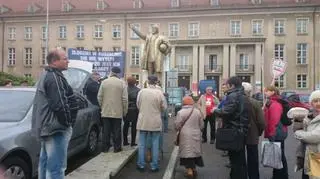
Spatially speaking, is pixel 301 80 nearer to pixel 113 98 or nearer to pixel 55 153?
pixel 113 98

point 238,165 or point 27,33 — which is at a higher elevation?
point 27,33

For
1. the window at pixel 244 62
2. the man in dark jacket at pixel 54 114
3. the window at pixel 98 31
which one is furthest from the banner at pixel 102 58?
the window at pixel 98 31

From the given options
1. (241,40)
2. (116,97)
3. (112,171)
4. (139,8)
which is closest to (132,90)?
(116,97)

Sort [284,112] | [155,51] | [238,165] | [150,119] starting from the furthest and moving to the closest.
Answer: [155,51] < [150,119] < [284,112] < [238,165]

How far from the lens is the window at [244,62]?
6385 centimetres

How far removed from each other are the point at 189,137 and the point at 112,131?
1863mm

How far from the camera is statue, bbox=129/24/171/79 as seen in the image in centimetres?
1307

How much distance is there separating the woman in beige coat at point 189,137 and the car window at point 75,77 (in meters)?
3.72

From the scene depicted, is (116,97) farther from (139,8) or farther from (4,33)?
(4,33)

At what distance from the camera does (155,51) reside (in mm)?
13117

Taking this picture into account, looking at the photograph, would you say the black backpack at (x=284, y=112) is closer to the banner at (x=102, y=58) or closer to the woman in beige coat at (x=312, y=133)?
the woman in beige coat at (x=312, y=133)

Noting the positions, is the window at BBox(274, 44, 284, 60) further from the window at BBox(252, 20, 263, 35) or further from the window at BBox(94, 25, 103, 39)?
the window at BBox(94, 25, 103, 39)

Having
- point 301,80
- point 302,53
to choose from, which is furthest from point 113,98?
point 302,53

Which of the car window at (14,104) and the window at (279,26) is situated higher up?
the window at (279,26)
